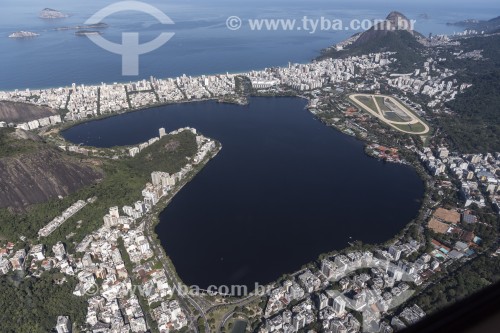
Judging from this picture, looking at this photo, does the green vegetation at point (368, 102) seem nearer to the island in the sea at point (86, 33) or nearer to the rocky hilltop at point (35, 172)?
the rocky hilltop at point (35, 172)

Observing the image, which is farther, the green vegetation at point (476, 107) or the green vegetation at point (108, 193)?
the green vegetation at point (476, 107)

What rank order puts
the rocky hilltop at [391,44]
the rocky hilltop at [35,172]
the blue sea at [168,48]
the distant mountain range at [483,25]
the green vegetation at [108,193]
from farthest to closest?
the distant mountain range at [483,25]
the rocky hilltop at [391,44]
the blue sea at [168,48]
the rocky hilltop at [35,172]
the green vegetation at [108,193]

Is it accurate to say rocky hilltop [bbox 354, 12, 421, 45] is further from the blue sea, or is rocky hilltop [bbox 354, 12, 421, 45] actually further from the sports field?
the sports field

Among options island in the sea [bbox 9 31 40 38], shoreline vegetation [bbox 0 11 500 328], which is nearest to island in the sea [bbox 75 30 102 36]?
island in the sea [bbox 9 31 40 38]

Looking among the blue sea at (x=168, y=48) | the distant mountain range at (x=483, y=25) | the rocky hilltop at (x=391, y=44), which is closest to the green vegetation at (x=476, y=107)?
the rocky hilltop at (x=391, y=44)

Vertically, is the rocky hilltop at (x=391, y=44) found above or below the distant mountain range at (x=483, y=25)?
below

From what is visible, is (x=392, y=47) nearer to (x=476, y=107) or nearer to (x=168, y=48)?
(x=476, y=107)

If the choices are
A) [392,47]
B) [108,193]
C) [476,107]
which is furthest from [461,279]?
[392,47]
